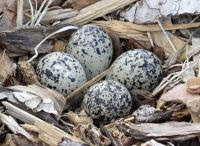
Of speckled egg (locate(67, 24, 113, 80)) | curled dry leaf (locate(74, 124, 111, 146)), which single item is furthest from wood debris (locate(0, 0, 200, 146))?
speckled egg (locate(67, 24, 113, 80))

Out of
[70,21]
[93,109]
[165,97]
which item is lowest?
[93,109]

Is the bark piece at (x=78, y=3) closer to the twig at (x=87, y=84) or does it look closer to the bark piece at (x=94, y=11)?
the bark piece at (x=94, y=11)

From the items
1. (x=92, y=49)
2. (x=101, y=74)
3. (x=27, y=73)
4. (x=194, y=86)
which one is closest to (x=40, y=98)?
(x=27, y=73)

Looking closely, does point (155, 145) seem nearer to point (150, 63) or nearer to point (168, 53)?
point (150, 63)

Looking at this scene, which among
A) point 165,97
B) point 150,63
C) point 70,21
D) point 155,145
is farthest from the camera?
point 70,21

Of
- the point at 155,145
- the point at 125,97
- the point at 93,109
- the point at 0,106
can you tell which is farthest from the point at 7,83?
the point at 155,145

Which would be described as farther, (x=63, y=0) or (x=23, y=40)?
(x=63, y=0)
